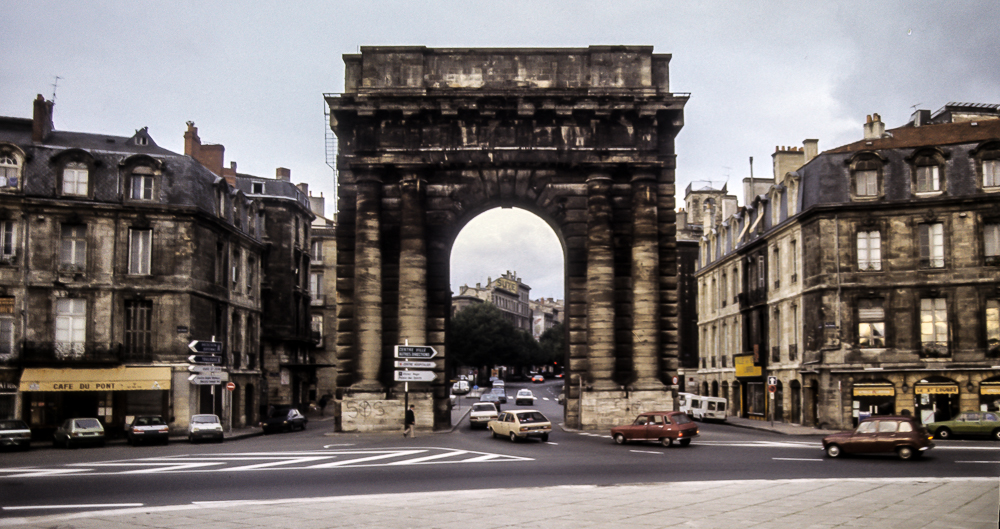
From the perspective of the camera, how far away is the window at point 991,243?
38562mm

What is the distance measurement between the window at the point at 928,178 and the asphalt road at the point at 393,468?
12.6m

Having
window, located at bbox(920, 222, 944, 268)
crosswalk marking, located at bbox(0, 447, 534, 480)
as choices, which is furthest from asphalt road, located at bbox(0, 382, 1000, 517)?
window, located at bbox(920, 222, 944, 268)

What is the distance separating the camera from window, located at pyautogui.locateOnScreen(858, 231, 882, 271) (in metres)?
40.3

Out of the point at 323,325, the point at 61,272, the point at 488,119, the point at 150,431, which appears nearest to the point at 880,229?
the point at 488,119

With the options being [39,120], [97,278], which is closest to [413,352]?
[97,278]

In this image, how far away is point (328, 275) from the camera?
74750mm

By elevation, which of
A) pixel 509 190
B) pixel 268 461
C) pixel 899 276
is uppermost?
pixel 509 190

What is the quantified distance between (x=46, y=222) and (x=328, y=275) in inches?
1435

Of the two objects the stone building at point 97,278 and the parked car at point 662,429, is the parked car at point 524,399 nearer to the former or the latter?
the stone building at point 97,278

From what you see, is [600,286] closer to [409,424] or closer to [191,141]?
[409,424]

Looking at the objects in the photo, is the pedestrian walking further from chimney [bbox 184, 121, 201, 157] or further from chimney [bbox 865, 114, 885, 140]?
chimney [bbox 865, 114, 885, 140]

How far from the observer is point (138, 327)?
1586 inches

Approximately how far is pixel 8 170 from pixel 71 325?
7348 mm

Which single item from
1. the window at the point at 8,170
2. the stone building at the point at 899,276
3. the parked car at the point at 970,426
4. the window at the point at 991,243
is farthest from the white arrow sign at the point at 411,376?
the window at the point at 991,243
